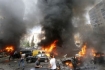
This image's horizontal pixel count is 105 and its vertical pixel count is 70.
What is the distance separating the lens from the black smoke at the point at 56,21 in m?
20.4

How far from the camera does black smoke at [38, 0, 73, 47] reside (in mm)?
20422

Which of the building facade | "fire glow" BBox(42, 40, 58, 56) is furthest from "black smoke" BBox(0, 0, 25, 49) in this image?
the building facade

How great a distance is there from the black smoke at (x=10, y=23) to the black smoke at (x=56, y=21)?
5.19m

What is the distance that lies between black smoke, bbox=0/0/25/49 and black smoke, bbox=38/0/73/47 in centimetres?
519

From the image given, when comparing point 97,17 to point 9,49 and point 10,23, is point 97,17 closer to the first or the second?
point 10,23

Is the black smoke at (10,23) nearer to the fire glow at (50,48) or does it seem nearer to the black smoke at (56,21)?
the black smoke at (56,21)

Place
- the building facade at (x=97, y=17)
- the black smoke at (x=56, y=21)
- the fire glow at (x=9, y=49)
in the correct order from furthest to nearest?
the building facade at (x=97, y=17), the fire glow at (x=9, y=49), the black smoke at (x=56, y=21)

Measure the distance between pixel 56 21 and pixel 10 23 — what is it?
8.03 metres

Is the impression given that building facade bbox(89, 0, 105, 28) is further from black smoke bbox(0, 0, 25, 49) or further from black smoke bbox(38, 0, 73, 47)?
black smoke bbox(0, 0, 25, 49)

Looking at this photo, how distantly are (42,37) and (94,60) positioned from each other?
9635mm

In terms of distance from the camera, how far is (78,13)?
23016mm

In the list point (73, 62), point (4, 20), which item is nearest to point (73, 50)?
point (73, 62)

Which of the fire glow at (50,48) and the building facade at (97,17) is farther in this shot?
the building facade at (97,17)

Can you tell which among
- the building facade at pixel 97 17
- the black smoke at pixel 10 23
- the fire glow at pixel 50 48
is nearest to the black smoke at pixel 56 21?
the fire glow at pixel 50 48
